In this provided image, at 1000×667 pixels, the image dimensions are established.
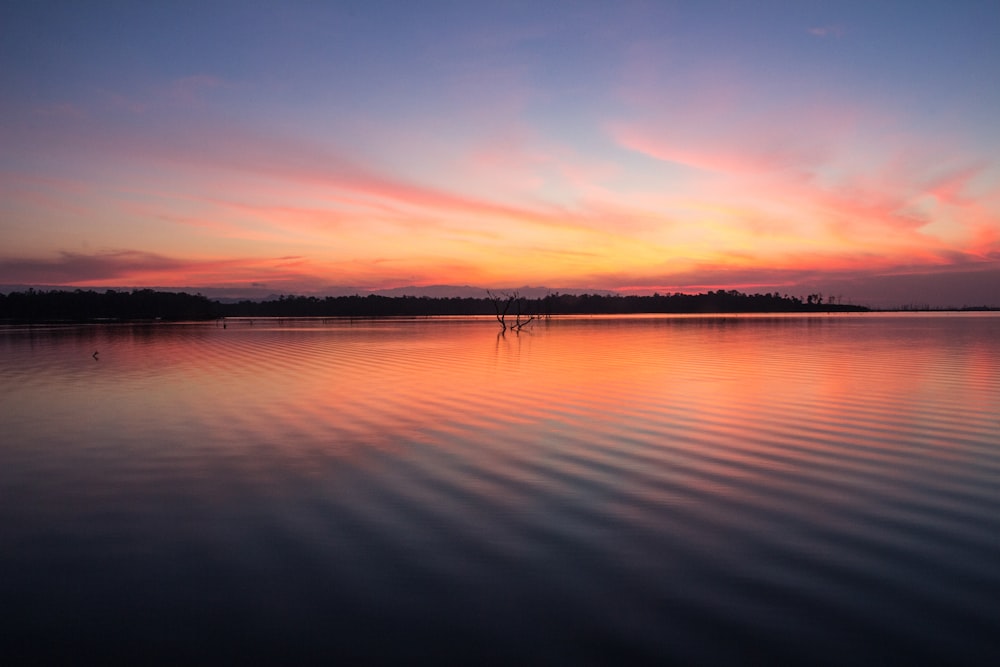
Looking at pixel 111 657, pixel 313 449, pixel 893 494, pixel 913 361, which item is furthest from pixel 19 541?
pixel 913 361

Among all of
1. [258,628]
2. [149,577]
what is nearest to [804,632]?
[258,628]

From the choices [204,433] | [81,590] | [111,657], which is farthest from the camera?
[204,433]

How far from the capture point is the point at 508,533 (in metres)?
7.25

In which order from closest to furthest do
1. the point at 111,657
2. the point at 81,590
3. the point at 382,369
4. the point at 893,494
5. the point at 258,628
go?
the point at 111,657 < the point at 258,628 < the point at 81,590 < the point at 893,494 < the point at 382,369

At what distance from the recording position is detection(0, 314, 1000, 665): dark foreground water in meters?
4.98

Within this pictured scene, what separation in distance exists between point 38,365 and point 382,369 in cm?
1637

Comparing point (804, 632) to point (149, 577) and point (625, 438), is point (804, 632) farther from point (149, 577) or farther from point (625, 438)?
point (625, 438)

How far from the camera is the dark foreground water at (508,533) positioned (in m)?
4.98

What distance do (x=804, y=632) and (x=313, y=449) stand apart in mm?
8909

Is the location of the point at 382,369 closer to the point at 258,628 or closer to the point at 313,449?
the point at 313,449

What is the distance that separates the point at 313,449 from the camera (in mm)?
12008

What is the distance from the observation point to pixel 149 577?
6219 mm

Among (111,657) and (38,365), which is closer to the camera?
(111,657)

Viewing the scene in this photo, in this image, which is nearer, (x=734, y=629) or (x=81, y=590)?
(x=734, y=629)
